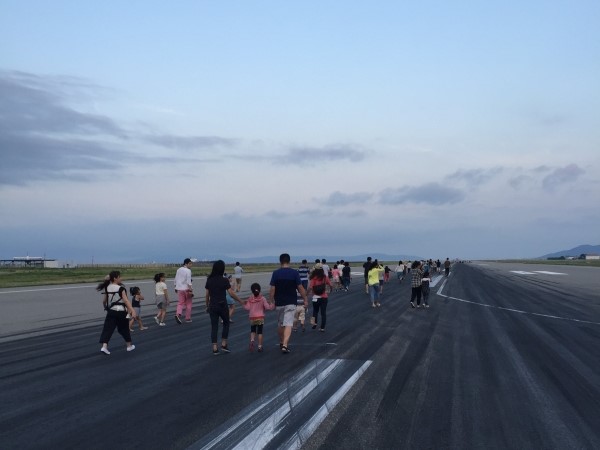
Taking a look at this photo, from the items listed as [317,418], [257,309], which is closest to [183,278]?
[257,309]

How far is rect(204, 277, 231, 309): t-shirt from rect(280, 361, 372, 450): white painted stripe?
4168 millimetres

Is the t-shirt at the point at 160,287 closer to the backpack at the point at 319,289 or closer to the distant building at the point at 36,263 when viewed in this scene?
the backpack at the point at 319,289

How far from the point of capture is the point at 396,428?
23.5 ft

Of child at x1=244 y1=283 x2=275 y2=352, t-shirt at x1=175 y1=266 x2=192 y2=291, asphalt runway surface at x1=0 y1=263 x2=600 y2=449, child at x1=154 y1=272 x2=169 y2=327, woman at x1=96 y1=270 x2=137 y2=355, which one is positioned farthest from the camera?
t-shirt at x1=175 y1=266 x2=192 y2=291

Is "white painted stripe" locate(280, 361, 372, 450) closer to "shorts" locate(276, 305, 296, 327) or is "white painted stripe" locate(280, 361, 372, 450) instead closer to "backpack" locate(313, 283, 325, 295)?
"shorts" locate(276, 305, 296, 327)

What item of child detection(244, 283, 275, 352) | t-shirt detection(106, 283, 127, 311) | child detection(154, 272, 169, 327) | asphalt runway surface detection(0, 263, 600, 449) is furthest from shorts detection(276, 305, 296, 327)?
child detection(154, 272, 169, 327)

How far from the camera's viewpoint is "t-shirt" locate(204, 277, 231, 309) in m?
13.2

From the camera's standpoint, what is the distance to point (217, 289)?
43.5 feet

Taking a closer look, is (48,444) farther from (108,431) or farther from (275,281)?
(275,281)

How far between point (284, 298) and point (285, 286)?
28 cm

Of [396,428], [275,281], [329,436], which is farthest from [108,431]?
[275,281]

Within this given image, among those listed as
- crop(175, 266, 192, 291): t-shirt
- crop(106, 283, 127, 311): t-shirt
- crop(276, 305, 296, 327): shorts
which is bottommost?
crop(276, 305, 296, 327): shorts

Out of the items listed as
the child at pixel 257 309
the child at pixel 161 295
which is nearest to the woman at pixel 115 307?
the child at pixel 257 309

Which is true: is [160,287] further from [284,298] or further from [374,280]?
[374,280]
